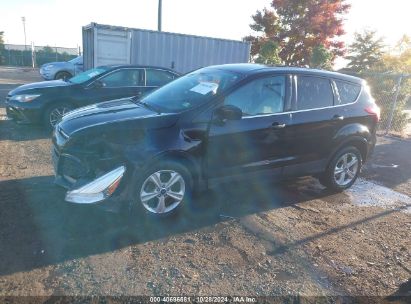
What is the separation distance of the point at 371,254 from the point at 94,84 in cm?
631

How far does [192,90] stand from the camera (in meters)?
4.52

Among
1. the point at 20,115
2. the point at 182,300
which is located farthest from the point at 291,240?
the point at 20,115

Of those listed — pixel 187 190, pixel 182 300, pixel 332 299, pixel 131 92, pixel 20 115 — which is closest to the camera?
pixel 182 300

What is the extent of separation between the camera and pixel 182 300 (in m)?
2.77

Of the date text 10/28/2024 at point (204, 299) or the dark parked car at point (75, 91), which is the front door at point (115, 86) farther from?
the date text 10/28/2024 at point (204, 299)

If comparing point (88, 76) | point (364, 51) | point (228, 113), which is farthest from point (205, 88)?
point (364, 51)

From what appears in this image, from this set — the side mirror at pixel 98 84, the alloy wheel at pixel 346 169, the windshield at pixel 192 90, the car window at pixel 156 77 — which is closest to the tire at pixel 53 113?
the side mirror at pixel 98 84

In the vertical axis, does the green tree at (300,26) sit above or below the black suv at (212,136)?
above

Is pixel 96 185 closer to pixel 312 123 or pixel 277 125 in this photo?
pixel 277 125

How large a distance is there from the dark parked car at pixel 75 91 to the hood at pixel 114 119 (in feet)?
11.2

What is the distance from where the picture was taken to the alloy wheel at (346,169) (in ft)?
17.8

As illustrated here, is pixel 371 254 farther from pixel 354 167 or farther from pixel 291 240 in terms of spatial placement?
pixel 354 167

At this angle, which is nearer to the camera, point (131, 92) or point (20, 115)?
point (20, 115)

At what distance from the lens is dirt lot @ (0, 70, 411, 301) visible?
117 inches
